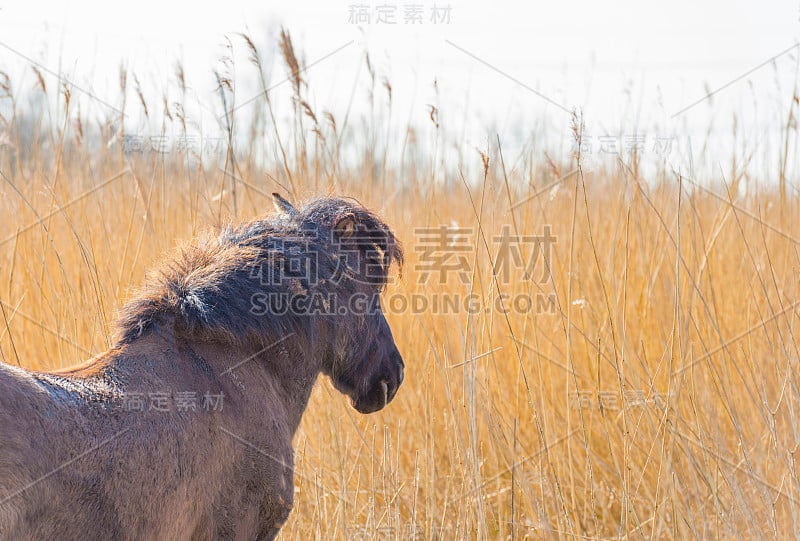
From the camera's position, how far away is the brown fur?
1244 mm

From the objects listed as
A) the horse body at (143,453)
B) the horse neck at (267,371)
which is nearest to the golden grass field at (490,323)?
the horse neck at (267,371)

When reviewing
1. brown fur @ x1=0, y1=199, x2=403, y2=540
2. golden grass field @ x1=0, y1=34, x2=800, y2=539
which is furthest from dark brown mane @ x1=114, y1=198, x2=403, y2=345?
golden grass field @ x1=0, y1=34, x2=800, y2=539

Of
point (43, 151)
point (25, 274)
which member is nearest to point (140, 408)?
point (25, 274)

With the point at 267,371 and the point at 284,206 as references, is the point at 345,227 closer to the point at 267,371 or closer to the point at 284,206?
the point at 284,206

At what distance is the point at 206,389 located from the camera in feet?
5.32

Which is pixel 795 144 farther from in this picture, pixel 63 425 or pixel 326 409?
pixel 63 425

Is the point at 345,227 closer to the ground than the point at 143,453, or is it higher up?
higher up

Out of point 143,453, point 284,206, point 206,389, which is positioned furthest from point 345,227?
point 143,453

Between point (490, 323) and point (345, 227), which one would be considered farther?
point (490, 323)

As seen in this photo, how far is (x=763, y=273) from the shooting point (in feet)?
11.4

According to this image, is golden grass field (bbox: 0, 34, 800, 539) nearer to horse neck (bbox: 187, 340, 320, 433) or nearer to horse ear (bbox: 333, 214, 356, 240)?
horse ear (bbox: 333, 214, 356, 240)

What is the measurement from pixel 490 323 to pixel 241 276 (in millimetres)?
994

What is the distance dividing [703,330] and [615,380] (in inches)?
19.0

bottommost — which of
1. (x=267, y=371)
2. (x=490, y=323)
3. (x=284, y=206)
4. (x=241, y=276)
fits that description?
(x=490, y=323)
